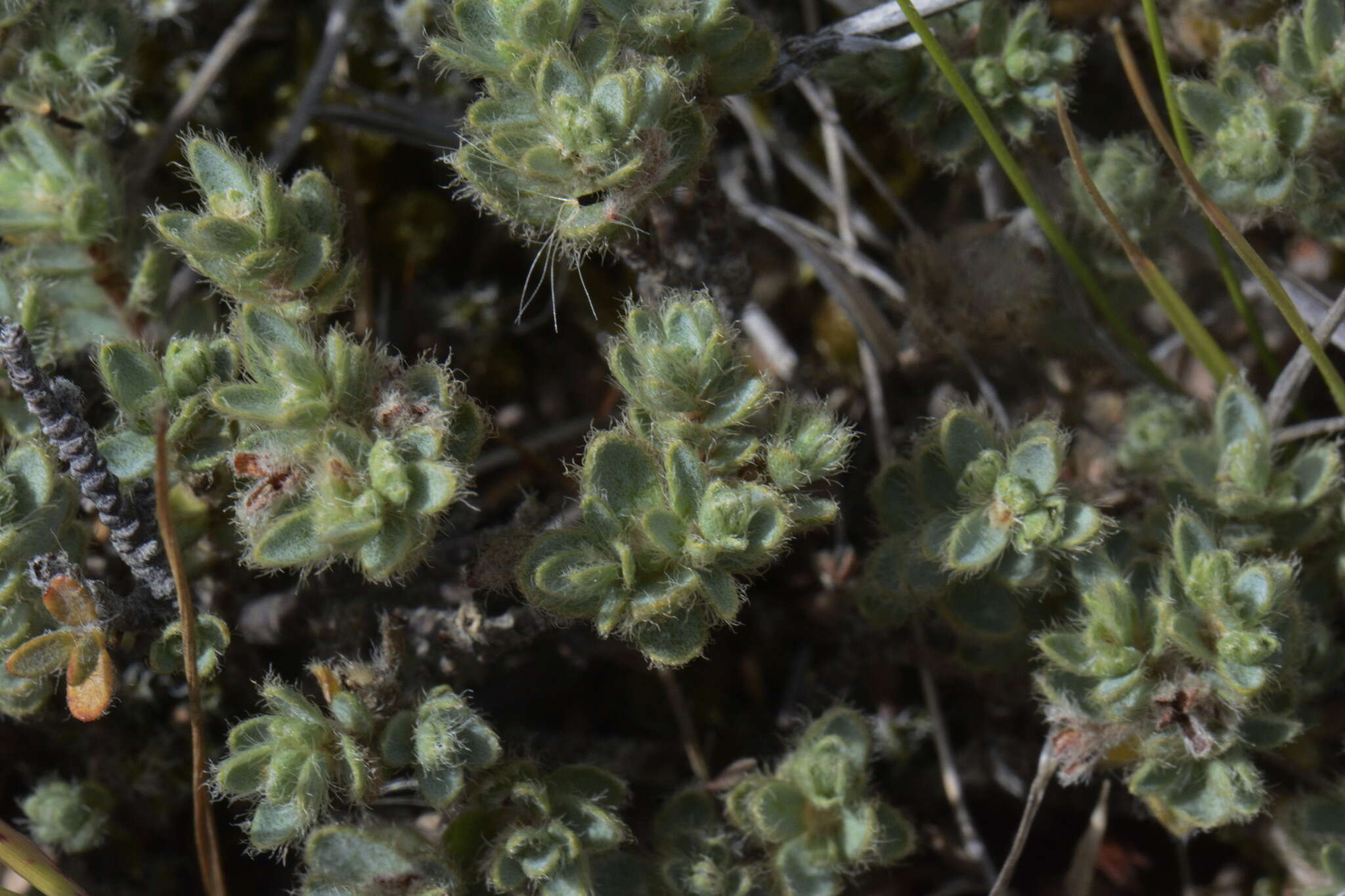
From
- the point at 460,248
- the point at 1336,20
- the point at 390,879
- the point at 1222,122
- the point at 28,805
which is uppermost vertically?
the point at 1336,20

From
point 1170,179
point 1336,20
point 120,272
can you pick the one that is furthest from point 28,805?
point 1336,20

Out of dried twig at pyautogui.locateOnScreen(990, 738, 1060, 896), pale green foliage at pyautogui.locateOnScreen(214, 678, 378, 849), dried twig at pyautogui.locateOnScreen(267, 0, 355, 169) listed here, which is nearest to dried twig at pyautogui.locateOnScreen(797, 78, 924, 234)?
dried twig at pyautogui.locateOnScreen(267, 0, 355, 169)

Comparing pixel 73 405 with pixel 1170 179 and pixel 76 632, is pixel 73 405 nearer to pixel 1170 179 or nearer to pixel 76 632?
pixel 76 632

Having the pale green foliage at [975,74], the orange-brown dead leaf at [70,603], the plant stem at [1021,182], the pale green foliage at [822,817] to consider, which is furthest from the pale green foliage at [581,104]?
the pale green foliage at [822,817]

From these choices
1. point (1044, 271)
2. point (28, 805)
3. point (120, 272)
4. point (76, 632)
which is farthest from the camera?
point (1044, 271)

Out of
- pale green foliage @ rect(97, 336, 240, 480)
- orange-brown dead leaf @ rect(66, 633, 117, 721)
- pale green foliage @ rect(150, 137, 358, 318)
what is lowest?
orange-brown dead leaf @ rect(66, 633, 117, 721)

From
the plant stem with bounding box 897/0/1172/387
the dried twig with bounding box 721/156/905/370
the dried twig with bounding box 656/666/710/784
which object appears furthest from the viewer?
the dried twig with bounding box 721/156/905/370

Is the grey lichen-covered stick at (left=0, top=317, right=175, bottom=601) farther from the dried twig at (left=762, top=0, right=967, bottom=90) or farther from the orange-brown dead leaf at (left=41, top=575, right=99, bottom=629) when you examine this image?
the dried twig at (left=762, top=0, right=967, bottom=90)

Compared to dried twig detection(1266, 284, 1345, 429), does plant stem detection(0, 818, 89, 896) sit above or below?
below

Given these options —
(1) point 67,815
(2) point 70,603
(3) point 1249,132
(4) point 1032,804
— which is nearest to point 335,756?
(2) point 70,603
